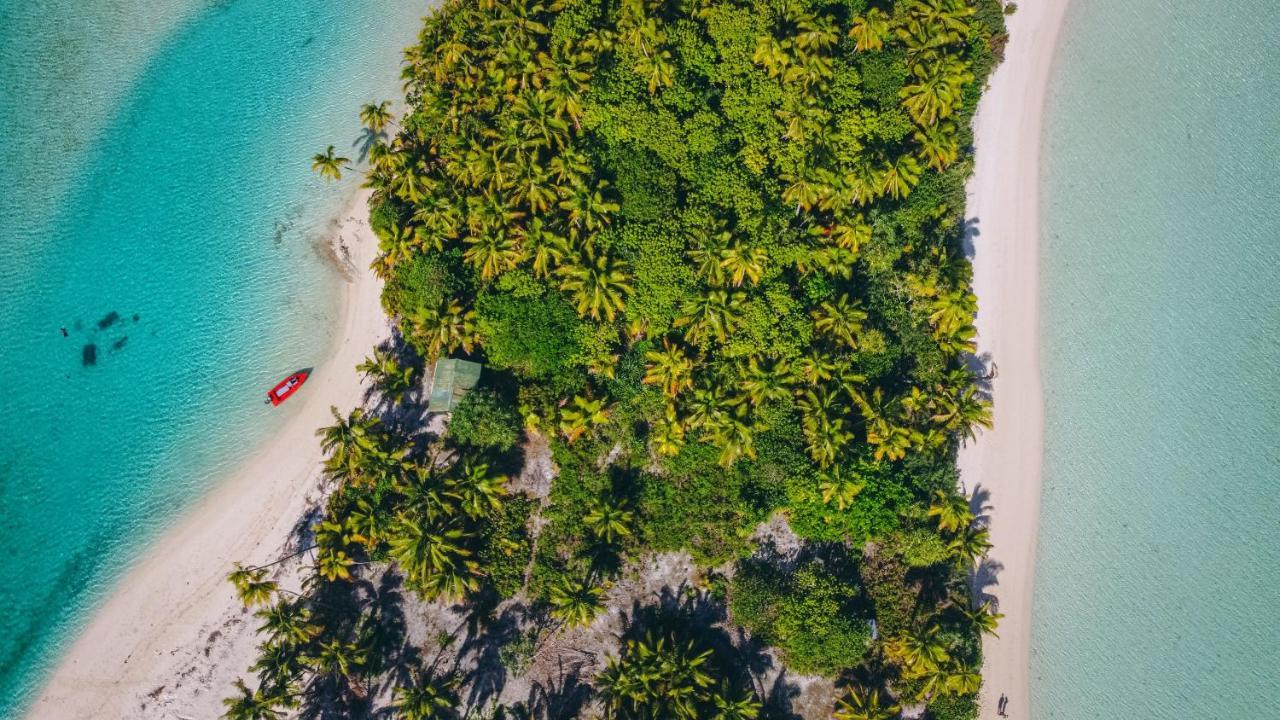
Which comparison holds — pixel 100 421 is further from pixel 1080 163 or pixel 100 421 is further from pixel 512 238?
pixel 1080 163

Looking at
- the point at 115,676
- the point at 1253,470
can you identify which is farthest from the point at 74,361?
the point at 1253,470

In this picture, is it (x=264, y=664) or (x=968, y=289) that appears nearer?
(x=264, y=664)

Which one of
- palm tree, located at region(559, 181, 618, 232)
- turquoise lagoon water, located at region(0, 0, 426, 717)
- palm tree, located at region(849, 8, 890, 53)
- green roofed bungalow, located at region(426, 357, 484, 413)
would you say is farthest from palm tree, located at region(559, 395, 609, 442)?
palm tree, located at region(849, 8, 890, 53)

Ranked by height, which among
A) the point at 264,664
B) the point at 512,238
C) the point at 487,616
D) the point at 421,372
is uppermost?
the point at 512,238

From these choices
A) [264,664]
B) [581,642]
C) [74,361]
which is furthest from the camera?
[74,361]

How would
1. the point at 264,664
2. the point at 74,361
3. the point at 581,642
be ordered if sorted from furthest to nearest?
the point at 74,361, the point at 581,642, the point at 264,664

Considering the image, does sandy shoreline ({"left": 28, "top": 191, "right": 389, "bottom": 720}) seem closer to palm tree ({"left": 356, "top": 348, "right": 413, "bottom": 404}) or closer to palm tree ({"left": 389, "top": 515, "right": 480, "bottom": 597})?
palm tree ({"left": 356, "top": 348, "right": 413, "bottom": 404})

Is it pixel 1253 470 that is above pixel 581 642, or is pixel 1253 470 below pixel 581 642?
above
